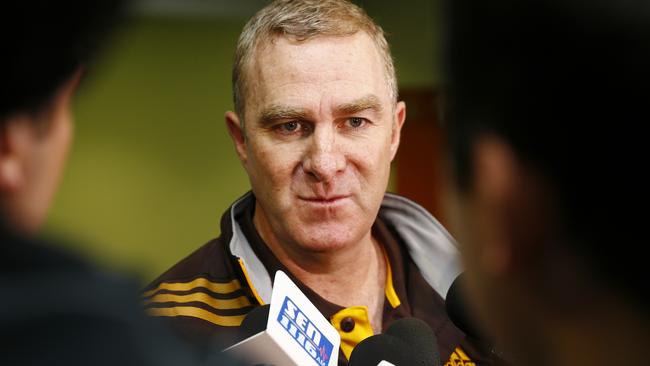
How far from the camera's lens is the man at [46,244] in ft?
1.86

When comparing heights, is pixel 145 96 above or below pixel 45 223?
below

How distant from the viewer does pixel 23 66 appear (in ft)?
1.96

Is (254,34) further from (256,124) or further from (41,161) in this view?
(41,161)

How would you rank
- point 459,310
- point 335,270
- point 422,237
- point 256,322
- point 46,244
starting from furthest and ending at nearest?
point 422,237, point 335,270, point 459,310, point 256,322, point 46,244

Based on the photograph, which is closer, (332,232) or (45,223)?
(45,223)

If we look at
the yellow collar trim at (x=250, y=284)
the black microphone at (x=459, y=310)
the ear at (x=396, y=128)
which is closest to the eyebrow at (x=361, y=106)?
the ear at (x=396, y=128)

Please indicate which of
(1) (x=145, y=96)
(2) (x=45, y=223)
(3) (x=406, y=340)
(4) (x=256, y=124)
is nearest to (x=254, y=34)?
(4) (x=256, y=124)

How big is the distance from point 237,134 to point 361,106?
0.32 metres

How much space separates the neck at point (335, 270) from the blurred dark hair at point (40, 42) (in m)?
1.34

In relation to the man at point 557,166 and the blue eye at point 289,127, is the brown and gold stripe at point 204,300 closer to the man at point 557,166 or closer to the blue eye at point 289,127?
the blue eye at point 289,127

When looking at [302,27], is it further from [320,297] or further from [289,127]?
[320,297]

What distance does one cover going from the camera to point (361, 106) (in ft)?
6.21

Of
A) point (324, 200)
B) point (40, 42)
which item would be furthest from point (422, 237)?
point (40, 42)

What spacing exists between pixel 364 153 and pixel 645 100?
4.28 feet
